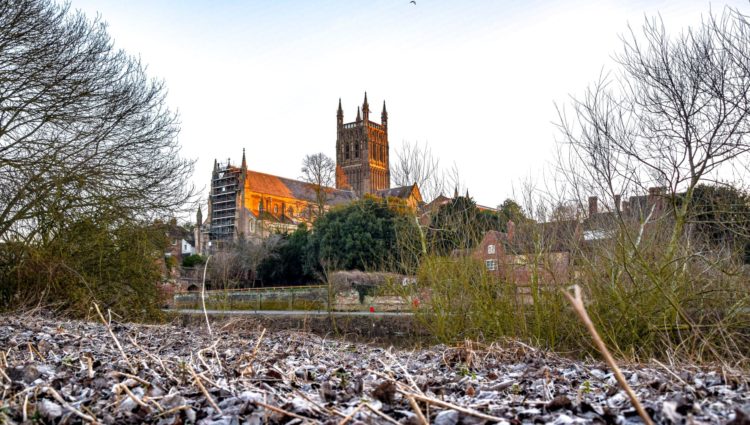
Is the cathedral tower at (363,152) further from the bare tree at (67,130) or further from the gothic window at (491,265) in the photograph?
the gothic window at (491,265)

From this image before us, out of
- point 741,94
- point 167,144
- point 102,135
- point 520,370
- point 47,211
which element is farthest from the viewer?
point 167,144

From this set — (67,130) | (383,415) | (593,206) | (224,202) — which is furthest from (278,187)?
(383,415)

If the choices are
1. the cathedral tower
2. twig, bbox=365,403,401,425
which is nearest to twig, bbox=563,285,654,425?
twig, bbox=365,403,401,425

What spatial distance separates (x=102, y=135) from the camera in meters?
14.0

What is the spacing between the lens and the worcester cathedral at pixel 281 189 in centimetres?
7088

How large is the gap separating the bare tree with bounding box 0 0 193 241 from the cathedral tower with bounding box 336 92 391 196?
77.3 metres

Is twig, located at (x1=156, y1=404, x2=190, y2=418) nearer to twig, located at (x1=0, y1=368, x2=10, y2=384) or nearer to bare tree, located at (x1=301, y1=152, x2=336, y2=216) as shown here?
twig, located at (x1=0, y1=368, x2=10, y2=384)

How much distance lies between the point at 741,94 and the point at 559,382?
544 cm

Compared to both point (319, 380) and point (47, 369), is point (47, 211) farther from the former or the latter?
point (319, 380)

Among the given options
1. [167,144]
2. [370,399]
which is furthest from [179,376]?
[167,144]

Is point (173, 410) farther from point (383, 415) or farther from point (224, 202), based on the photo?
point (224, 202)

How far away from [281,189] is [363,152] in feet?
54.0

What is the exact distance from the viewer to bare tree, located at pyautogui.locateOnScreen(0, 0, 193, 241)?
12508mm

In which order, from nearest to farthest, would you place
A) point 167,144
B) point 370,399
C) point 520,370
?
point 370,399 → point 520,370 → point 167,144
